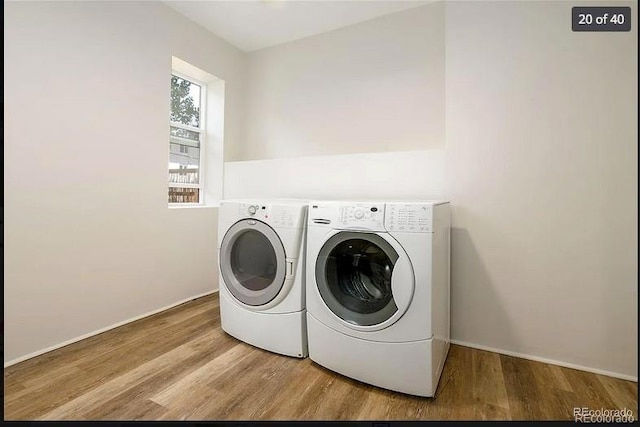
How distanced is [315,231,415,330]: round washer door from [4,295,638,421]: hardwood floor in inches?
14.2

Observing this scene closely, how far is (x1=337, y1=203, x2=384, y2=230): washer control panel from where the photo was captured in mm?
1426

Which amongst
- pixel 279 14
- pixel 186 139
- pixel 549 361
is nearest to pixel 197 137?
pixel 186 139

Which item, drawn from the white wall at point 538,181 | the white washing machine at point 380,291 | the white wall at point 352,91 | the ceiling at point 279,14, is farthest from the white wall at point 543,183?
the ceiling at point 279,14

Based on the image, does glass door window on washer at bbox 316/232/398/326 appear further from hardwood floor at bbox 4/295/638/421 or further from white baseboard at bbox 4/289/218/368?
white baseboard at bbox 4/289/218/368

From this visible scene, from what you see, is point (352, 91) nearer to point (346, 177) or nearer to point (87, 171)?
point (346, 177)

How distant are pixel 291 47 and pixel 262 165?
131cm

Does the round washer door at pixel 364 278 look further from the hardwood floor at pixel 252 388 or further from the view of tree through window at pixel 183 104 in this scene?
the view of tree through window at pixel 183 104

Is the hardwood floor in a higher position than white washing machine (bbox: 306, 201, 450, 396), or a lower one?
lower

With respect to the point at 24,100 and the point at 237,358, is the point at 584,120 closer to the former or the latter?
the point at 237,358

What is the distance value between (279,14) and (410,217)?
2249 millimetres

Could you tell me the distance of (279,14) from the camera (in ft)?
8.51

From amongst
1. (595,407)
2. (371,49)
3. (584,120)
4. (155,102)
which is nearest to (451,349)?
(595,407)

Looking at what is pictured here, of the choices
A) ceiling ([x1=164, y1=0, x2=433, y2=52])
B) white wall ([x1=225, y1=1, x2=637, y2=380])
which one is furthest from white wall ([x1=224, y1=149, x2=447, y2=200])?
ceiling ([x1=164, y1=0, x2=433, y2=52])

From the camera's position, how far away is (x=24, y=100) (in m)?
1.62
